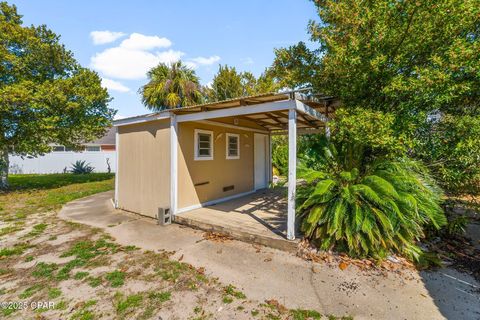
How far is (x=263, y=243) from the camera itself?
13.5ft

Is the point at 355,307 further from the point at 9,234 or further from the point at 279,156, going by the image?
the point at 279,156

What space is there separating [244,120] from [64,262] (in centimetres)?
569

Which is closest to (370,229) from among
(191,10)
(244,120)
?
(244,120)

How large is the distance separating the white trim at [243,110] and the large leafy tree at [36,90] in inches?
303

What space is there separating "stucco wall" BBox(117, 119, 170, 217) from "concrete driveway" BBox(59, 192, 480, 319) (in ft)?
5.24

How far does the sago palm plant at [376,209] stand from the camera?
345 centimetres

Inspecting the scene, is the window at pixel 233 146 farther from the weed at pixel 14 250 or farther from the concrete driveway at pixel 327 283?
the weed at pixel 14 250

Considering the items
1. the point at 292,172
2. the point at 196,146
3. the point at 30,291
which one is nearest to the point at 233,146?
the point at 196,146

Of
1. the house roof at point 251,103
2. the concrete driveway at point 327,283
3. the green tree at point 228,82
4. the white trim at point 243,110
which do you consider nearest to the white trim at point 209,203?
the concrete driveway at point 327,283

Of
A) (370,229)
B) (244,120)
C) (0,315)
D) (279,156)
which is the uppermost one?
(244,120)

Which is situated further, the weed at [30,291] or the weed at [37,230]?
the weed at [37,230]

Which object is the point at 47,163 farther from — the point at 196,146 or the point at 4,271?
the point at 4,271

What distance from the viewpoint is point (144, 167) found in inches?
242

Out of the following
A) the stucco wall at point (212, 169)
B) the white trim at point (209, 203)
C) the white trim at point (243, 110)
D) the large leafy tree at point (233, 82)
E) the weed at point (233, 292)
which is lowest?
the weed at point (233, 292)
